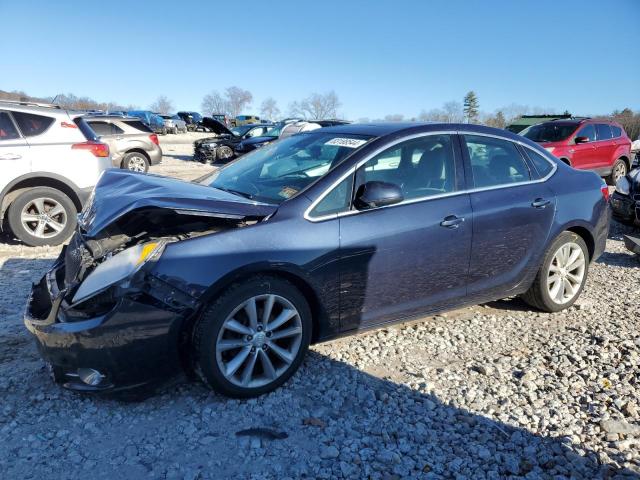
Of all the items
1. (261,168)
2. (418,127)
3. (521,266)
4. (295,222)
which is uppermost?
(418,127)

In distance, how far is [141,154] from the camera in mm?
13562

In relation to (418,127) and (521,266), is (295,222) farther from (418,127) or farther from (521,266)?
(521,266)

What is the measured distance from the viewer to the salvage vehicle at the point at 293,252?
8.81 feet

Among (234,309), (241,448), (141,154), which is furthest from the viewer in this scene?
(141,154)

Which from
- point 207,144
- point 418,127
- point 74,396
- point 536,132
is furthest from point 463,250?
point 207,144

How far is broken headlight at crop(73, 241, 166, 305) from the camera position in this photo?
105 inches

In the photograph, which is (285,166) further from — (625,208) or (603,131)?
(603,131)

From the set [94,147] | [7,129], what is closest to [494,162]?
[94,147]

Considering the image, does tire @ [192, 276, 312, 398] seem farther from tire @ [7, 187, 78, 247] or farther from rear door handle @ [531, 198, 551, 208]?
tire @ [7, 187, 78, 247]

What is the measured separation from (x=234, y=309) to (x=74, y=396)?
3.75ft

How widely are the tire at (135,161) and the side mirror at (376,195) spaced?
11.4m

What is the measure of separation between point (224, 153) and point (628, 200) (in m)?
14.2

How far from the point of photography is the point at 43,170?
6.23 metres

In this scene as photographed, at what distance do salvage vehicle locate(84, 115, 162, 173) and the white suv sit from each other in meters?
6.61
